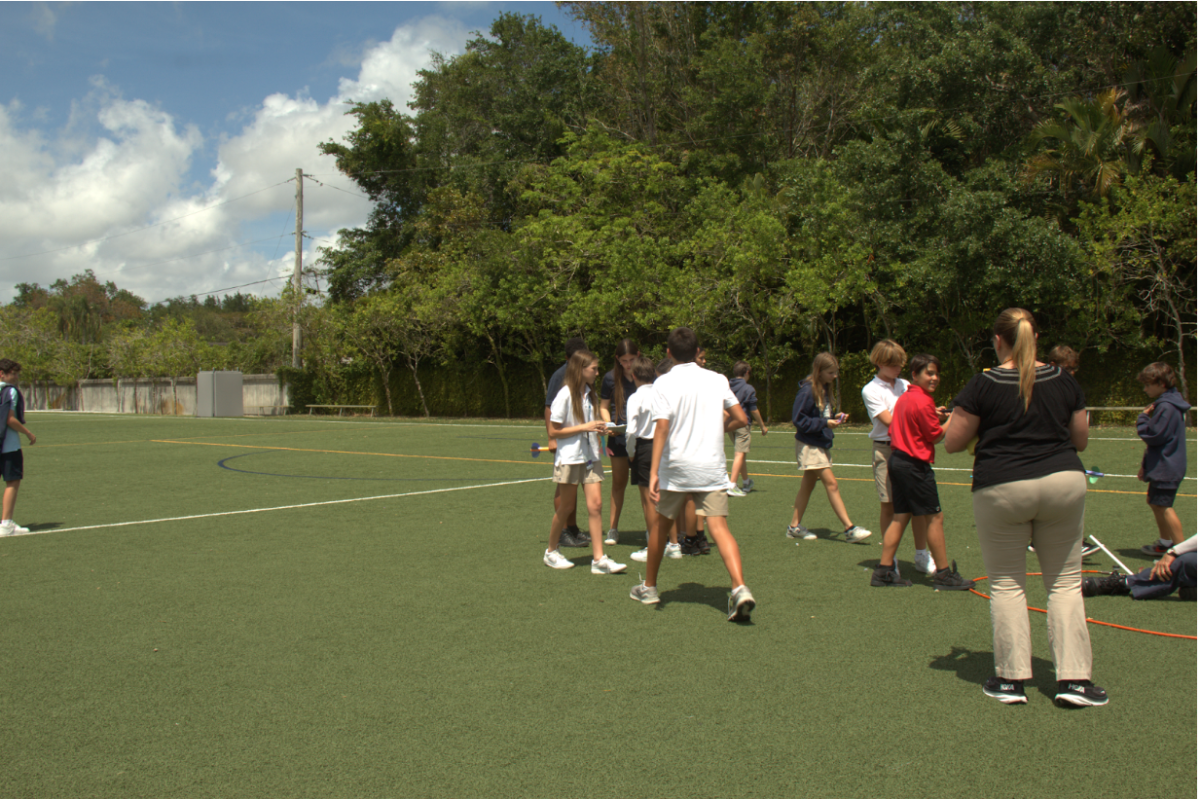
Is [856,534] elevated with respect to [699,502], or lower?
lower

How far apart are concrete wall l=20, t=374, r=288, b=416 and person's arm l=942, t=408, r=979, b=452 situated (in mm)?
47138

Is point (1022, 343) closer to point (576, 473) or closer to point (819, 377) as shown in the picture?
point (576, 473)

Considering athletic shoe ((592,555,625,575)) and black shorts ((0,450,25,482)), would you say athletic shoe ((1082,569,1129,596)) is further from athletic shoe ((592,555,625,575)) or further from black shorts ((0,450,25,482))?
black shorts ((0,450,25,482))

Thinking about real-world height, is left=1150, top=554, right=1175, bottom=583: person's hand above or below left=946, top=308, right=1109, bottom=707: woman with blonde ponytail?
below

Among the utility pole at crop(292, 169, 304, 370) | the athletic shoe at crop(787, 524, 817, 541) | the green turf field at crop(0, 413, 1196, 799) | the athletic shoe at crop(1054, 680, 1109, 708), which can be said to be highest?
the utility pole at crop(292, 169, 304, 370)

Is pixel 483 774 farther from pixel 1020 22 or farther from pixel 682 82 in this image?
pixel 682 82

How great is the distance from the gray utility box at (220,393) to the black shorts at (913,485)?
46072 millimetres

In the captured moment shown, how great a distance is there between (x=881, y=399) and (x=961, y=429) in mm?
3007

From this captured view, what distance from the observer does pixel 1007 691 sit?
4.24 metres

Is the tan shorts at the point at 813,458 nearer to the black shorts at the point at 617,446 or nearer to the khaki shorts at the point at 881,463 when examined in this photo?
the khaki shorts at the point at 881,463

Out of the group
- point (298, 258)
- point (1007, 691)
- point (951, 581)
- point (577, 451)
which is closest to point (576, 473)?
point (577, 451)

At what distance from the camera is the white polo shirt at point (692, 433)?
576cm

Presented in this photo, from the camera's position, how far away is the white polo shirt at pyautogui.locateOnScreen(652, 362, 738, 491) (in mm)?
5758

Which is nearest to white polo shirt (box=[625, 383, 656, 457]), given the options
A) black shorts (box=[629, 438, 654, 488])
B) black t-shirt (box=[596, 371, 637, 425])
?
black shorts (box=[629, 438, 654, 488])
